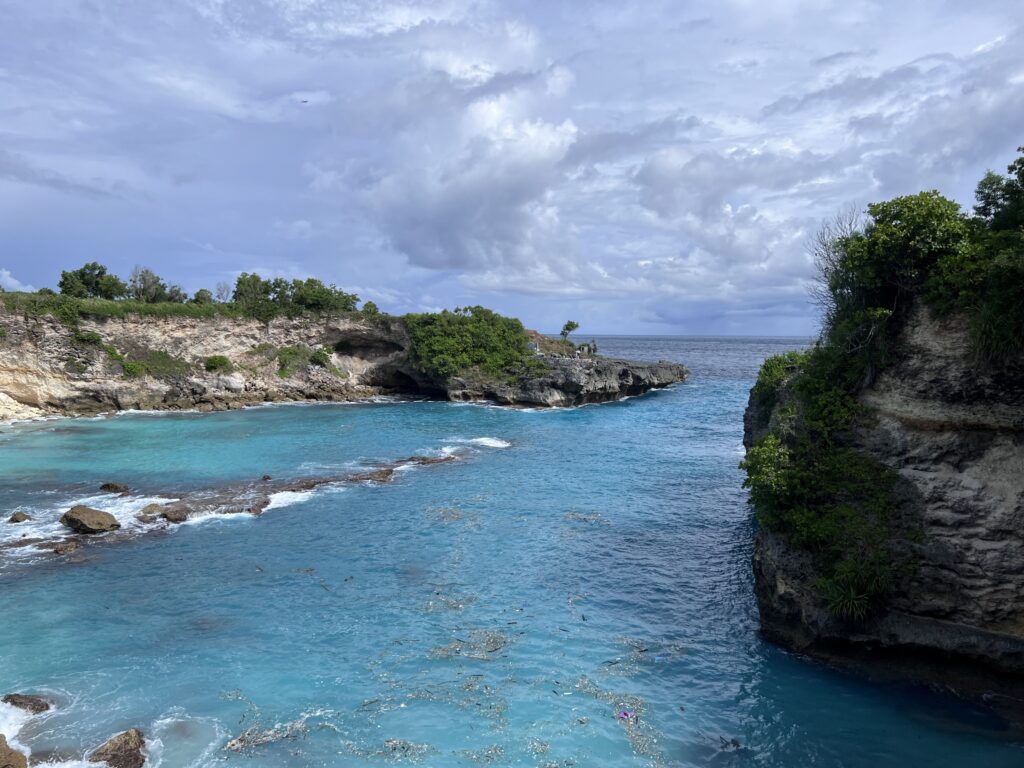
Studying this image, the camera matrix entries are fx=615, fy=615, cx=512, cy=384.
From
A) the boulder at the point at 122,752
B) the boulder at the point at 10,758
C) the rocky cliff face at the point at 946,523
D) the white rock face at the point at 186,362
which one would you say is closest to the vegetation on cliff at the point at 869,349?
the rocky cliff face at the point at 946,523

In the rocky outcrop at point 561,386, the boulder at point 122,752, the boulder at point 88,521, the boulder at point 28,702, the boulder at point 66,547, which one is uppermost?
the rocky outcrop at point 561,386

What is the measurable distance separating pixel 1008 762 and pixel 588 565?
11296mm

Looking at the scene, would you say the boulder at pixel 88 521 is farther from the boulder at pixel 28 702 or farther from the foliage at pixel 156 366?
the foliage at pixel 156 366

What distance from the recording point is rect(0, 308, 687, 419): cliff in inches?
2040

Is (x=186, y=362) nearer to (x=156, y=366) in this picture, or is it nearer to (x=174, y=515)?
(x=156, y=366)

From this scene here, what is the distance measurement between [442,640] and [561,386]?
46.7 meters

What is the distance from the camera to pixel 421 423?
49.9 meters

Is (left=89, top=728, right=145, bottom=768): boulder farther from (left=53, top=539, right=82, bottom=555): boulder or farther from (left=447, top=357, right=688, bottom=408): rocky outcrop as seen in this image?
(left=447, top=357, right=688, bottom=408): rocky outcrop

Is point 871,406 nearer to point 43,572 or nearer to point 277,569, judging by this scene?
point 277,569

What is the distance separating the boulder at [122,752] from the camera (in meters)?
11.1

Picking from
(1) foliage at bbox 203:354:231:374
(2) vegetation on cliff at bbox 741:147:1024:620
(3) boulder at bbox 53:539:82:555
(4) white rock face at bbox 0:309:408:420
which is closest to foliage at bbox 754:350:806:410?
(2) vegetation on cliff at bbox 741:147:1024:620

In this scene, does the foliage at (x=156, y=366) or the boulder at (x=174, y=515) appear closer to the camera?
the boulder at (x=174, y=515)

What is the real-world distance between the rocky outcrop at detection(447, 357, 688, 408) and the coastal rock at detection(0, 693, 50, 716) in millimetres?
49690

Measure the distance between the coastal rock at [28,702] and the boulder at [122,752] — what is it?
2.41m
